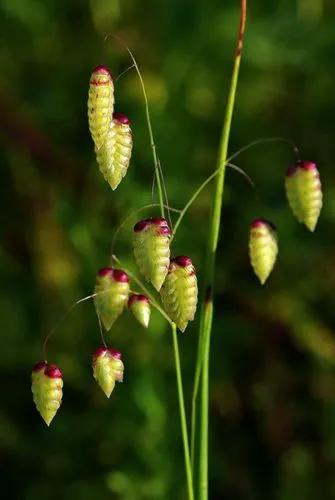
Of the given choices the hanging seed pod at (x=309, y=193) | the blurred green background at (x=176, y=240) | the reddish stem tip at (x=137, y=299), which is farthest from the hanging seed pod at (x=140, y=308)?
the blurred green background at (x=176, y=240)

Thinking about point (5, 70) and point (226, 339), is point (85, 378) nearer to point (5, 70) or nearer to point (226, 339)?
point (226, 339)

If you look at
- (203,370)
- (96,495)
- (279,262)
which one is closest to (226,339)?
(279,262)

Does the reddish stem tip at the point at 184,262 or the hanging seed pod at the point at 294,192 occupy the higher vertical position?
the hanging seed pod at the point at 294,192


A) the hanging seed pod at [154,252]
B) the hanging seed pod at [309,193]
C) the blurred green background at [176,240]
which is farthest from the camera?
the blurred green background at [176,240]

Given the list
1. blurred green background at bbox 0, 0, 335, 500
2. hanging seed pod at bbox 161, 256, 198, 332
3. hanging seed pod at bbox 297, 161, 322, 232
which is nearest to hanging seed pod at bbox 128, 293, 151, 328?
hanging seed pod at bbox 161, 256, 198, 332

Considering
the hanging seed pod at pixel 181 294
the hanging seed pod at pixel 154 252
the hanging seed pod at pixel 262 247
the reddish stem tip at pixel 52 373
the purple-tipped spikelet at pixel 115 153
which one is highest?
the purple-tipped spikelet at pixel 115 153

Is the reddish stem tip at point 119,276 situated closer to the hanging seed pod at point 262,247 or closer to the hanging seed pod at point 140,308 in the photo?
the hanging seed pod at point 140,308

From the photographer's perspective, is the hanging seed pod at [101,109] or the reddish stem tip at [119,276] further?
the reddish stem tip at [119,276]

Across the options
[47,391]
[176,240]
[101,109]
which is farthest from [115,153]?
[176,240]
